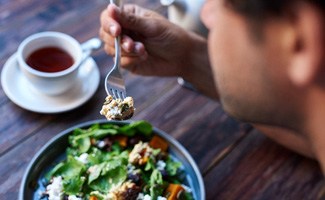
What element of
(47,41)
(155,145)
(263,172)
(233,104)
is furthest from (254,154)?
(47,41)

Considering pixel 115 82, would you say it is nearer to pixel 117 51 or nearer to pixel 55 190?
pixel 117 51

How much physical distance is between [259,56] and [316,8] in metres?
0.09

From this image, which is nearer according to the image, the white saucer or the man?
the man

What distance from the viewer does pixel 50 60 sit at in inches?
36.0

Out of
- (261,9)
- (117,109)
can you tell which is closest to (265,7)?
(261,9)

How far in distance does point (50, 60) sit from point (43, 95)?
0.23 ft

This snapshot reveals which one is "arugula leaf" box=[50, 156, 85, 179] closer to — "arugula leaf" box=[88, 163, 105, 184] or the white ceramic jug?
"arugula leaf" box=[88, 163, 105, 184]

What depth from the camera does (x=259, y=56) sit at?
541mm

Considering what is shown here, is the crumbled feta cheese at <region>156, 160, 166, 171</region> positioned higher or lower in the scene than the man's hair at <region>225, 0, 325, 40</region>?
lower

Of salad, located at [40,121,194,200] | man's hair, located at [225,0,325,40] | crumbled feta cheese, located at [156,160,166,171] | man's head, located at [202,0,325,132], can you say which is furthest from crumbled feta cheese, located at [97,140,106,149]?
man's hair, located at [225,0,325,40]

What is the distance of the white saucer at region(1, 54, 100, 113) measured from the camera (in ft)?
2.89

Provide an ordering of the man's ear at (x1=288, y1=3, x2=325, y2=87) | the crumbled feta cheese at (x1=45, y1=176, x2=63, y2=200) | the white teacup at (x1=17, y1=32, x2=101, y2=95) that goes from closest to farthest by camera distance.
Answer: the man's ear at (x1=288, y1=3, x2=325, y2=87), the crumbled feta cheese at (x1=45, y1=176, x2=63, y2=200), the white teacup at (x1=17, y1=32, x2=101, y2=95)

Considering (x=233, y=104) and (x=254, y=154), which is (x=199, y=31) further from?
(x=233, y=104)

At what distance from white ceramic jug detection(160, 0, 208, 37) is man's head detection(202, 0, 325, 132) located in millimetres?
318
